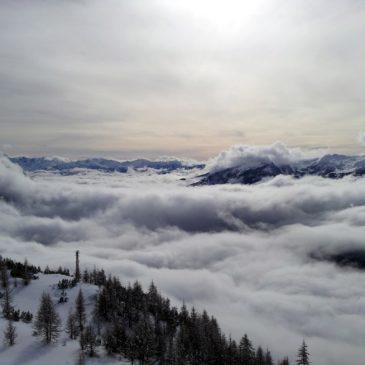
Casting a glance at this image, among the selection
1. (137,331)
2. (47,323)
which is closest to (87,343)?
(47,323)

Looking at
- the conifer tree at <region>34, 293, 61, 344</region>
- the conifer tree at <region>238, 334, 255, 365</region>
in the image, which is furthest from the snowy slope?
the conifer tree at <region>238, 334, 255, 365</region>

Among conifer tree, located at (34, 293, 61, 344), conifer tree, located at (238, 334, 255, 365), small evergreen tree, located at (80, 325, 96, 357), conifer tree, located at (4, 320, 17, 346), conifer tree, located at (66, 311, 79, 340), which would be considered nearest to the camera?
conifer tree, located at (4, 320, 17, 346)

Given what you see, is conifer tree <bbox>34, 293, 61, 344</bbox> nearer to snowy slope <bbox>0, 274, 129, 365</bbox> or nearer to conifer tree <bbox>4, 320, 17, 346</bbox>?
snowy slope <bbox>0, 274, 129, 365</bbox>

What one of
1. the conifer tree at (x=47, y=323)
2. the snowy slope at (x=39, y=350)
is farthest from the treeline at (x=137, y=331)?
the snowy slope at (x=39, y=350)

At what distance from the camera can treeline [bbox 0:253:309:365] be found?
12094cm

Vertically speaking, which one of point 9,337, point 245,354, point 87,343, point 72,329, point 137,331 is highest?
point 9,337

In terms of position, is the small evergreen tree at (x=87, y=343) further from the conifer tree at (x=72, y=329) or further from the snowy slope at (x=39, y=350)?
the conifer tree at (x=72, y=329)

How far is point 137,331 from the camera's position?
458ft

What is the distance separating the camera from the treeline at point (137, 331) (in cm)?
12094

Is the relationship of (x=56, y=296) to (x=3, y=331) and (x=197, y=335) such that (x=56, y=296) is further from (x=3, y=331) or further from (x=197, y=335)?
(x=197, y=335)

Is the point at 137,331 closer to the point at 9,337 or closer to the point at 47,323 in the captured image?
the point at 47,323

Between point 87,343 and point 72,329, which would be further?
point 72,329

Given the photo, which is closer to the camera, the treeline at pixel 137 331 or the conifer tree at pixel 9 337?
the conifer tree at pixel 9 337

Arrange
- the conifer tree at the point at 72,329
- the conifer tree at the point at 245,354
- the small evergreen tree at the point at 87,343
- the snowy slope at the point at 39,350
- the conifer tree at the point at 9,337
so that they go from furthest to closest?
1. the conifer tree at the point at 245,354
2. the conifer tree at the point at 72,329
3. the small evergreen tree at the point at 87,343
4. the conifer tree at the point at 9,337
5. the snowy slope at the point at 39,350
